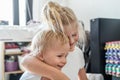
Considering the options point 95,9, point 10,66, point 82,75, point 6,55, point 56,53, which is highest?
point 95,9

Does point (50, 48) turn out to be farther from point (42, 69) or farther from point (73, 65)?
point (73, 65)

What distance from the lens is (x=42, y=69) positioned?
708 mm

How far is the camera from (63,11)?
79 cm

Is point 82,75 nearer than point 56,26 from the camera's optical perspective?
No

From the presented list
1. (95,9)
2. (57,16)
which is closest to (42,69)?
(57,16)

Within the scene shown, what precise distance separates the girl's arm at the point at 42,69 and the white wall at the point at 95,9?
5.06ft

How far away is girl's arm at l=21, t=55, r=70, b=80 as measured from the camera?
0.69 m

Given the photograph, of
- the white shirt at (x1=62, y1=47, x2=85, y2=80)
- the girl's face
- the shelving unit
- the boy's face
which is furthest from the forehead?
the shelving unit

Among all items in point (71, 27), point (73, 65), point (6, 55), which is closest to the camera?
point (71, 27)

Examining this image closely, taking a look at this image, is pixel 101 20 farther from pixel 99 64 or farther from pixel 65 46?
pixel 65 46

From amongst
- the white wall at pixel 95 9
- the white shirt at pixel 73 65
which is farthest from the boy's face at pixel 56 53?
the white wall at pixel 95 9

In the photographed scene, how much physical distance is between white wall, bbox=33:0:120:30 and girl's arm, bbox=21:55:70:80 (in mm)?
1542

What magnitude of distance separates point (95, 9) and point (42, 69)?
1824mm

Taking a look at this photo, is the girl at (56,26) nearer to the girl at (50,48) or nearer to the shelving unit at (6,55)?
the girl at (50,48)
